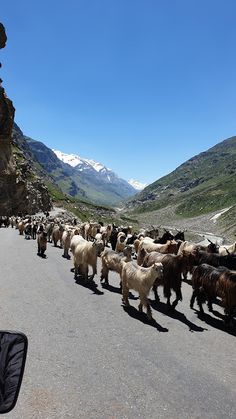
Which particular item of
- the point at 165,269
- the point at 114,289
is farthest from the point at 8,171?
the point at 165,269

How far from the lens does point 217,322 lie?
41.6ft

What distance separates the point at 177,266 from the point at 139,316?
2354 millimetres

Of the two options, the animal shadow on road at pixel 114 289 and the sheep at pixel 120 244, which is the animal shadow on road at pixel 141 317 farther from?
the sheep at pixel 120 244

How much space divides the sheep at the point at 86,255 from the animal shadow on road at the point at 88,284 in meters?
0.20

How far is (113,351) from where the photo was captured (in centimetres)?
916

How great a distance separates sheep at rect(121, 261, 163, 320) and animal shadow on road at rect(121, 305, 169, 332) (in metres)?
0.15

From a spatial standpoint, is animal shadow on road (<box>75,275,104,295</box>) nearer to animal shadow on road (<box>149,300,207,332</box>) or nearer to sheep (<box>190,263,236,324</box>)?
animal shadow on road (<box>149,300,207,332</box>)

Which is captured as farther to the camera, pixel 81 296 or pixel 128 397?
pixel 81 296

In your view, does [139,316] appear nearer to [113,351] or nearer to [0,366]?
[113,351]

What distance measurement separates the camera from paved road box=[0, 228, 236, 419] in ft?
22.0

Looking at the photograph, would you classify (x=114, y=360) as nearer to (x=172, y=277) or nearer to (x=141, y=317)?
(x=141, y=317)

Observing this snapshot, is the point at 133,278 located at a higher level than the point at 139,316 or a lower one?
higher

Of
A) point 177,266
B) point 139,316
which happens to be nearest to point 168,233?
point 177,266

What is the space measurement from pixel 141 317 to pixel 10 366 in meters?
9.17
